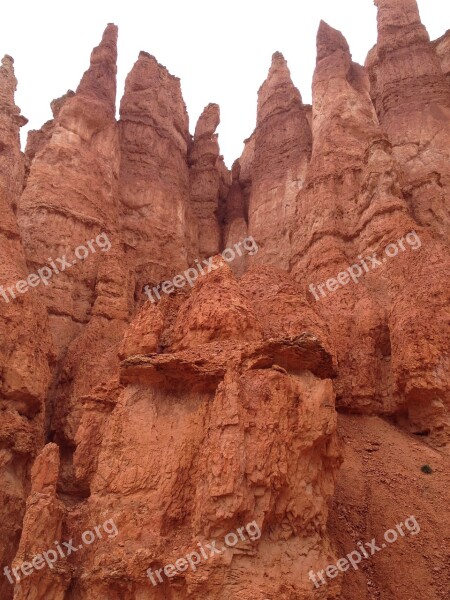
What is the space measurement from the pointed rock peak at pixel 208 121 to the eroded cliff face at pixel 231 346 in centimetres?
325

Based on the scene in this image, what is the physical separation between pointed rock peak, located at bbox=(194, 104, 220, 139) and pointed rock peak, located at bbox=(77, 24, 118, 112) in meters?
6.99

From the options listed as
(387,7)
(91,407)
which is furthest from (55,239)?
(387,7)

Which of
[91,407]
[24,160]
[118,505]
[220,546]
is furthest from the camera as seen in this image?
[24,160]

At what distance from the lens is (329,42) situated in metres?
29.5

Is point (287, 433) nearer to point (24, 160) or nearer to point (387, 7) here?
point (24, 160)

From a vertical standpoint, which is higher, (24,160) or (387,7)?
(387,7)

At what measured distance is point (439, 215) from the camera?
65.2 feet

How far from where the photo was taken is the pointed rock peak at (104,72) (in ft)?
88.8

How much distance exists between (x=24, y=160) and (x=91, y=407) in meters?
18.8
